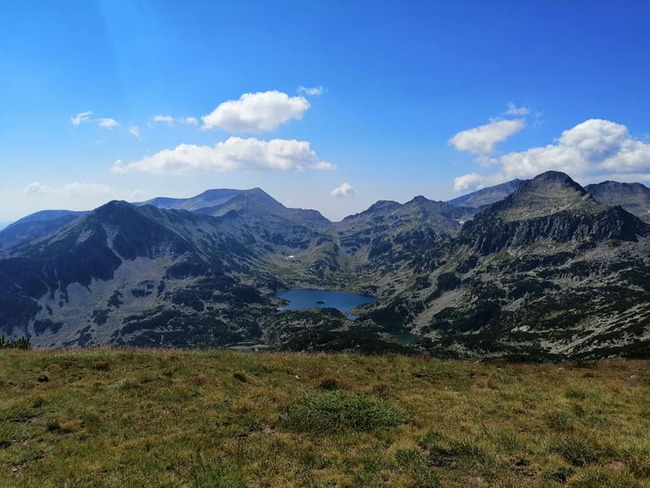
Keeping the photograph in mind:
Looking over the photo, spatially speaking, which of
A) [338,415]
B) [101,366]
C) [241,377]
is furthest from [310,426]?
[101,366]

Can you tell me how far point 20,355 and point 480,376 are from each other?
31475mm

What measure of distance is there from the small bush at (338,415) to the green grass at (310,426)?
8cm

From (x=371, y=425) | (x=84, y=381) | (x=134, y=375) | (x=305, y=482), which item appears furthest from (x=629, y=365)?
(x=84, y=381)

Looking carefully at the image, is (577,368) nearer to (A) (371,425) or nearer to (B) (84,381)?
(A) (371,425)

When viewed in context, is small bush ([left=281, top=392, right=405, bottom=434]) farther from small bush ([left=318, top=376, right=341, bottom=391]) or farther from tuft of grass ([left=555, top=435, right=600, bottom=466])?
tuft of grass ([left=555, top=435, right=600, bottom=466])

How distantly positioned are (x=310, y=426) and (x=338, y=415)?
147cm

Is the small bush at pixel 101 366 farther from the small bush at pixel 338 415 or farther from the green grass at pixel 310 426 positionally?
the small bush at pixel 338 415

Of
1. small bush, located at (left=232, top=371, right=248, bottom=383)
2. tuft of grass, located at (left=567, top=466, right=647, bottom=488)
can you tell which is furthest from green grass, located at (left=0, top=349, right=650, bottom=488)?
small bush, located at (left=232, top=371, right=248, bottom=383)

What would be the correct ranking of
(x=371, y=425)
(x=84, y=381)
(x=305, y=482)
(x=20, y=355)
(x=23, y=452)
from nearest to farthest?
(x=305, y=482) → (x=23, y=452) → (x=371, y=425) → (x=84, y=381) → (x=20, y=355)

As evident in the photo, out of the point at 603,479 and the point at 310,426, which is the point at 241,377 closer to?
the point at 310,426

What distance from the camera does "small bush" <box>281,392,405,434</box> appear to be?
1664cm

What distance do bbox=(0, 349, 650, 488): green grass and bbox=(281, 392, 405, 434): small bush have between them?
81 millimetres

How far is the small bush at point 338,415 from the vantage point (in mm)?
16641

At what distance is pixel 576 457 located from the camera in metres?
13.7
